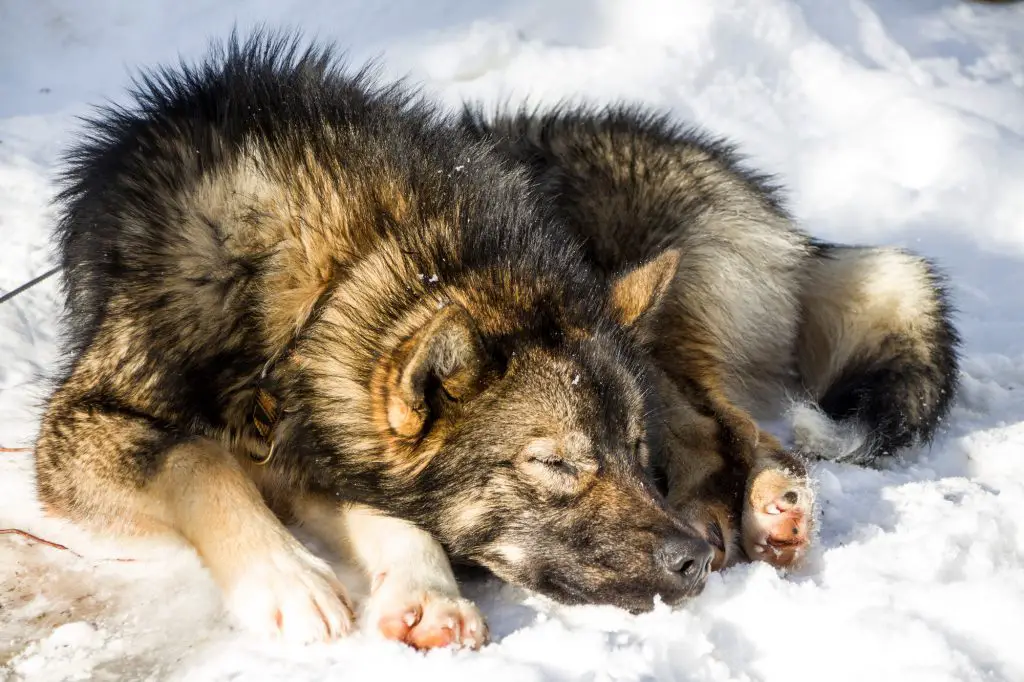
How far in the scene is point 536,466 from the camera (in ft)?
9.21

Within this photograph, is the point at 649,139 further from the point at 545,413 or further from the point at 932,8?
the point at 932,8

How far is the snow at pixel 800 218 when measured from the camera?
260 centimetres

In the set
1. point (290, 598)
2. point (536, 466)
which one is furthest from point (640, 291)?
point (290, 598)

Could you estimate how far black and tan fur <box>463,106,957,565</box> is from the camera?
3.87 m

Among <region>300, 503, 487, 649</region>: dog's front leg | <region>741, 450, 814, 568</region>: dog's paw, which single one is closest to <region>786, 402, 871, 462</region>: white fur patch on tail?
<region>741, 450, 814, 568</region>: dog's paw

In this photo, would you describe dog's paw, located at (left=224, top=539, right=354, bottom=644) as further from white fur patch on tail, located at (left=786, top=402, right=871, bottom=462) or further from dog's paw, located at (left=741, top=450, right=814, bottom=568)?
white fur patch on tail, located at (left=786, top=402, right=871, bottom=462)

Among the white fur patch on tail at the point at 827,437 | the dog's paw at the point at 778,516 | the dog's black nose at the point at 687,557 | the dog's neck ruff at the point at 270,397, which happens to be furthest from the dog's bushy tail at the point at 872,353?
the dog's neck ruff at the point at 270,397

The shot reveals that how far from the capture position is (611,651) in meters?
2.50

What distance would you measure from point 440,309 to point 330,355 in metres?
0.42

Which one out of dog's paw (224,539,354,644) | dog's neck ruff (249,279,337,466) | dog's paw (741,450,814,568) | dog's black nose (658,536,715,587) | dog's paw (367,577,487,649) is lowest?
dog's paw (741,450,814,568)

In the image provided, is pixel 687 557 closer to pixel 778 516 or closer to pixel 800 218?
pixel 778 516

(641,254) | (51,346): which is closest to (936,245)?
(641,254)

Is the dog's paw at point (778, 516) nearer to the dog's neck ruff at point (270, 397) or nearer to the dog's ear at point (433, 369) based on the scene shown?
the dog's ear at point (433, 369)

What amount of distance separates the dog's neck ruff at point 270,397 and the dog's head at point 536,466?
33 cm
